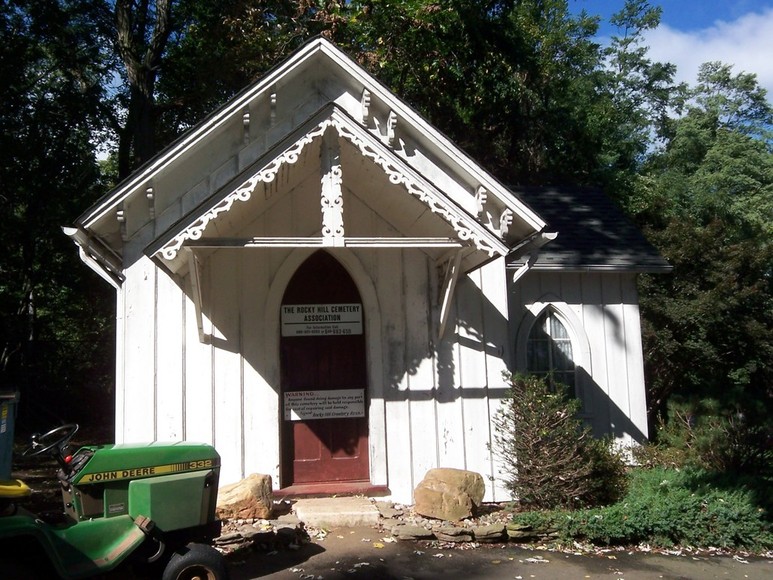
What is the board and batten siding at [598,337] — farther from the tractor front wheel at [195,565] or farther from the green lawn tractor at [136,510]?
the tractor front wheel at [195,565]

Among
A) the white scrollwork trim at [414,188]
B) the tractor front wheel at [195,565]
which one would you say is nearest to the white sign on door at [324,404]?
the white scrollwork trim at [414,188]

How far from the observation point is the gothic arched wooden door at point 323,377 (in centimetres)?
916

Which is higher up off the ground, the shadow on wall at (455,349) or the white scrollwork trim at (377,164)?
the white scrollwork trim at (377,164)

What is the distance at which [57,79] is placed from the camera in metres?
20.9

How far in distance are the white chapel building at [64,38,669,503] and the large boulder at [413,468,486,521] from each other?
0.56m

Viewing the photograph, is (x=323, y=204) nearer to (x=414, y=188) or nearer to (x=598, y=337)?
(x=414, y=188)

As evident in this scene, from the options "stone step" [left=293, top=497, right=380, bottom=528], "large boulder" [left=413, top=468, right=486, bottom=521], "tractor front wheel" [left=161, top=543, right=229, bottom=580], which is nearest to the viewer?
"tractor front wheel" [left=161, top=543, right=229, bottom=580]

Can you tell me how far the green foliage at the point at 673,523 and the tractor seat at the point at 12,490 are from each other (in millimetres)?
5057

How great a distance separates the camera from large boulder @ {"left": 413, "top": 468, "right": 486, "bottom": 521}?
8164 millimetres

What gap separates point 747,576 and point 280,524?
4.70 metres

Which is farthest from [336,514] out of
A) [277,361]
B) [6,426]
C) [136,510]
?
→ [6,426]

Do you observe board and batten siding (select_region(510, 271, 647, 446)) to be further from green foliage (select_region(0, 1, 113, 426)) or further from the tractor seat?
green foliage (select_region(0, 1, 113, 426))

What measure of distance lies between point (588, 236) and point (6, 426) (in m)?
9.18


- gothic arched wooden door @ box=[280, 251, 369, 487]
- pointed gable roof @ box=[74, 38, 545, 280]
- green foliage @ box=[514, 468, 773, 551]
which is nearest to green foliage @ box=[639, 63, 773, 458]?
green foliage @ box=[514, 468, 773, 551]
